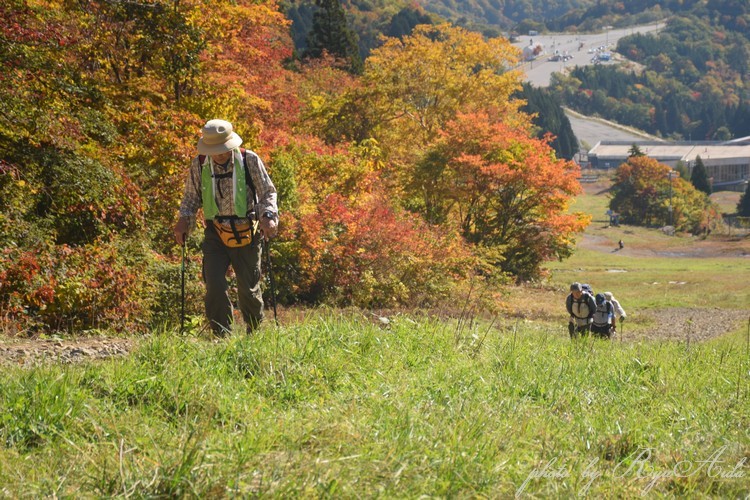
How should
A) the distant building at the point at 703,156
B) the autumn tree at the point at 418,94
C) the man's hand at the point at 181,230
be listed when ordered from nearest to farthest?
the man's hand at the point at 181,230, the autumn tree at the point at 418,94, the distant building at the point at 703,156

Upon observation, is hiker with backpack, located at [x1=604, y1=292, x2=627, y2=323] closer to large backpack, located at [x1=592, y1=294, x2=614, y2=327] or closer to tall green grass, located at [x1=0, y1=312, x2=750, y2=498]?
large backpack, located at [x1=592, y1=294, x2=614, y2=327]

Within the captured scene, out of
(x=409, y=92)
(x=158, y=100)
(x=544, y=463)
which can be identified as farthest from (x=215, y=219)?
(x=409, y=92)

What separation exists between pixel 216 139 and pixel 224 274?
110cm

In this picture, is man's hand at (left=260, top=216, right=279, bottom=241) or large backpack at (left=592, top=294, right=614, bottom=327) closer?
man's hand at (left=260, top=216, right=279, bottom=241)

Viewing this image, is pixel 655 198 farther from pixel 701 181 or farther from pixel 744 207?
pixel 701 181

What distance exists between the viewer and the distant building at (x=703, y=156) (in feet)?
487

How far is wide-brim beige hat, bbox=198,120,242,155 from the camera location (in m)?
5.67

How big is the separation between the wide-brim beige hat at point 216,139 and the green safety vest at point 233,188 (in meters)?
0.13

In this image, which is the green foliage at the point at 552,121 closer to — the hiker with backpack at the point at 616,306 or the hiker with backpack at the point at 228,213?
the hiker with backpack at the point at 616,306

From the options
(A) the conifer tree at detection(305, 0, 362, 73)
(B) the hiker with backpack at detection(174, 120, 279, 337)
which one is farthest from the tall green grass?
(A) the conifer tree at detection(305, 0, 362, 73)

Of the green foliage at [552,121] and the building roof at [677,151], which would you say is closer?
the green foliage at [552,121]

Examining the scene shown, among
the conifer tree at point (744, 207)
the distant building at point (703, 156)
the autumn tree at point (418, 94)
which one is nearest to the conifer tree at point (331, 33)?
the autumn tree at point (418, 94)

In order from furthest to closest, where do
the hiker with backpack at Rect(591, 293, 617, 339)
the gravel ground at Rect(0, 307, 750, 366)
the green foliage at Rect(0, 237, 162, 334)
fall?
the hiker with backpack at Rect(591, 293, 617, 339), the green foliage at Rect(0, 237, 162, 334), the gravel ground at Rect(0, 307, 750, 366)

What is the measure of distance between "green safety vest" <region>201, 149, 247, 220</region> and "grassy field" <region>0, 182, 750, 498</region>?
3.87 ft
